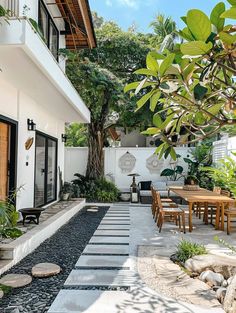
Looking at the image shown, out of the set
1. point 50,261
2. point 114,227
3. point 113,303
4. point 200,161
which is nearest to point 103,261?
point 50,261

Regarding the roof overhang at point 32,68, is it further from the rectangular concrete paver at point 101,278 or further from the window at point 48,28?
the rectangular concrete paver at point 101,278

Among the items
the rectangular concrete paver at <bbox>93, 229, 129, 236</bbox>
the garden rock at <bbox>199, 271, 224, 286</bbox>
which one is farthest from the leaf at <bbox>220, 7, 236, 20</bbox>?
the rectangular concrete paver at <bbox>93, 229, 129, 236</bbox>

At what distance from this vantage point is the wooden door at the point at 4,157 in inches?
269

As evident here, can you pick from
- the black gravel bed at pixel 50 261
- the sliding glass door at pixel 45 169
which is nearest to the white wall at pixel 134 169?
the sliding glass door at pixel 45 169

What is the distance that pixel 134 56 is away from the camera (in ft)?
48.5

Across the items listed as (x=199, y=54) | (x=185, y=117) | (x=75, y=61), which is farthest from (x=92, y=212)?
(x=199, y=54)

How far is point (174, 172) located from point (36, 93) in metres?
8.74

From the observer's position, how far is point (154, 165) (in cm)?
1489

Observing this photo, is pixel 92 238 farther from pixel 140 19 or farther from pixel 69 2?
pixel 140 19

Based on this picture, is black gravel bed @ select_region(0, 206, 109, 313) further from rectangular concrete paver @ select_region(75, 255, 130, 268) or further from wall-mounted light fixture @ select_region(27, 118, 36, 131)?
wall-mounted light fixture @ select_region(27, 118, 36, 131)

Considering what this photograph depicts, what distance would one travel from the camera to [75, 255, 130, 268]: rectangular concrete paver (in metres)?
4.89

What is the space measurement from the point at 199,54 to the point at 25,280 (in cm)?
381

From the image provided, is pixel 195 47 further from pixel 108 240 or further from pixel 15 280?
pixel 108 240

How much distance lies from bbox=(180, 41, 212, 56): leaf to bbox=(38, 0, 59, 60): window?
6.94m
